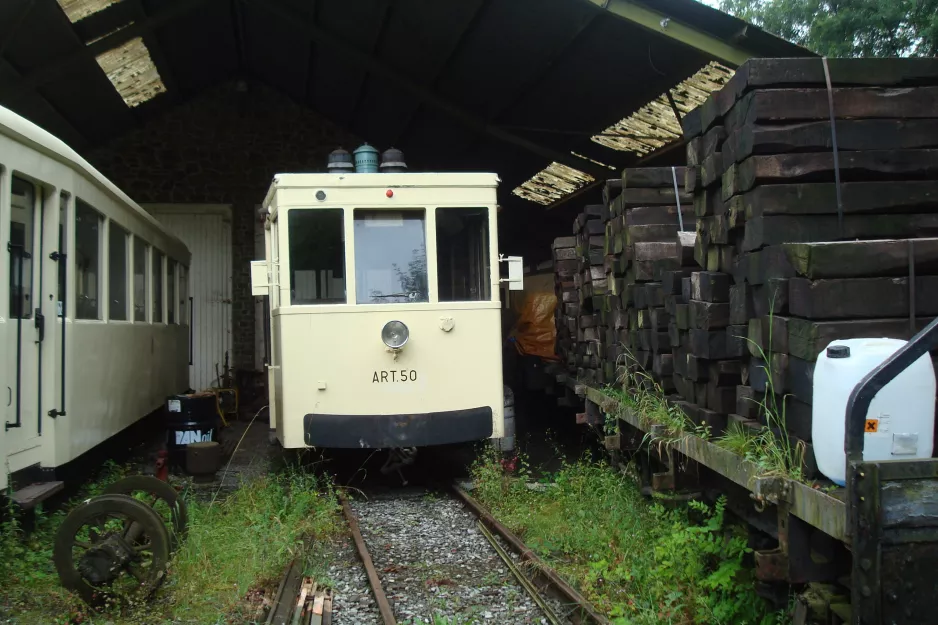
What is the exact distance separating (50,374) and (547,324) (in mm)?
7510

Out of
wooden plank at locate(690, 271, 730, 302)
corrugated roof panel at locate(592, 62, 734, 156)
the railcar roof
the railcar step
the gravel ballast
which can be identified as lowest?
the gravel ballast

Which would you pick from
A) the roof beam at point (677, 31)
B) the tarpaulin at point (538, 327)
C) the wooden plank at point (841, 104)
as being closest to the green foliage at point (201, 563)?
the wooden plank at point (841, 104)

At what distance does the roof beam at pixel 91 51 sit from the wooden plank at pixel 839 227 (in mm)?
10287

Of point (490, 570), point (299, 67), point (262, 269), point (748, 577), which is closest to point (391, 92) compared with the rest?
point (299, 67)

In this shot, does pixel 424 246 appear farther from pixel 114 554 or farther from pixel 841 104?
pixel 841 104

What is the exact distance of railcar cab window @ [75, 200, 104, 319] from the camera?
6.09m

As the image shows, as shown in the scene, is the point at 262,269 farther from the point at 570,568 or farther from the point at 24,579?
the point at 570,568

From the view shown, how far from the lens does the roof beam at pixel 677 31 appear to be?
25.6 feet

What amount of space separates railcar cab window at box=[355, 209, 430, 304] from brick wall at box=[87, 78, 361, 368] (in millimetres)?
9821

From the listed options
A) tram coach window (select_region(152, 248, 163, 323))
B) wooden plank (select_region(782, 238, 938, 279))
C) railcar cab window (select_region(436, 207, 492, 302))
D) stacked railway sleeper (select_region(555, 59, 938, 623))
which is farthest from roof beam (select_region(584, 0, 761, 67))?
tram coach window (select_region(152, 248, 163, 323))

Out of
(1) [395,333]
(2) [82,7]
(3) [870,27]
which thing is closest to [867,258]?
(1) [395,333]

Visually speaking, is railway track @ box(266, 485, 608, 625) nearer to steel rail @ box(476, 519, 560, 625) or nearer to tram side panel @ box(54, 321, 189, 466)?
steel rail @ box(476, 519, 560, 625)

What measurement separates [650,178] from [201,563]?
4.14 meters

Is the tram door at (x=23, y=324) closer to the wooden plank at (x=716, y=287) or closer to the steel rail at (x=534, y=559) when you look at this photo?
the steel rail at (x=534, y=559)
